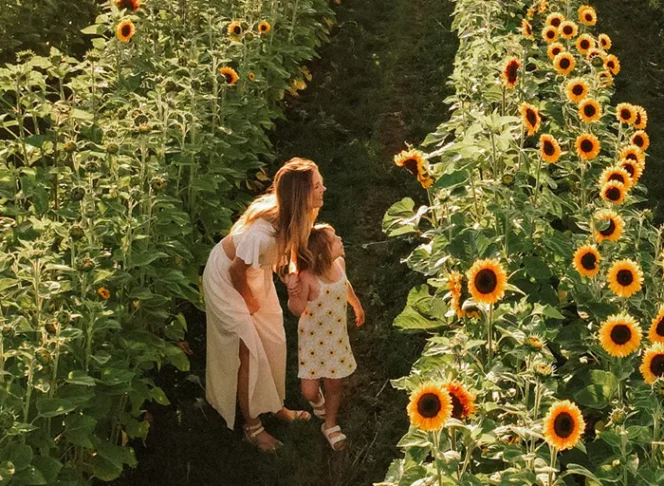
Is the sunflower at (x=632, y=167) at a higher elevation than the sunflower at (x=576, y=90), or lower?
lower

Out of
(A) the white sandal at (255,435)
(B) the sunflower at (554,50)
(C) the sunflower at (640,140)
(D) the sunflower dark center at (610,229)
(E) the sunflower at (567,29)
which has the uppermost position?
(E) the sunflower at (567,29)

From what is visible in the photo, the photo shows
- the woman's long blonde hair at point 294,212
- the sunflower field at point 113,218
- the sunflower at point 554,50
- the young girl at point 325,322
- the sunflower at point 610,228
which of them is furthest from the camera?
the sunflower at point 554,50

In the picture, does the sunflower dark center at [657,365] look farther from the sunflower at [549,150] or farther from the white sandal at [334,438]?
the white sandal at [334,438]

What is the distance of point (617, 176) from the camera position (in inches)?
183

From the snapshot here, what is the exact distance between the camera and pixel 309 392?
5082 mm

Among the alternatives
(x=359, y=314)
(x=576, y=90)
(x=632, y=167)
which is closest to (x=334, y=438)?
(x=359, y=314)

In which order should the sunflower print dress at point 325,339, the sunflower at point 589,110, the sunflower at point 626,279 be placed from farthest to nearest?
the sunflower at point 589,110, the sunflower print dress at point 325,339, the sunflower at point 626,279

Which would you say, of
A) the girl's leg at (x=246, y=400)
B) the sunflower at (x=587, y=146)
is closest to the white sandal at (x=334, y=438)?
the girl's leg at (x=246, y=400)

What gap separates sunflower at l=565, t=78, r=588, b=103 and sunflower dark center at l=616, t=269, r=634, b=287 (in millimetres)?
1550

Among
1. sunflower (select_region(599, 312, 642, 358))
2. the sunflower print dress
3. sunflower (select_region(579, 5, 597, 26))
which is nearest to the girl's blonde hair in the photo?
the sunflower print dress

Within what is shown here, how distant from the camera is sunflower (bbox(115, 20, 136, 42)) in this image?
5.98 metres

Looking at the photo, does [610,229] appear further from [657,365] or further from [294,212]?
[294,212]

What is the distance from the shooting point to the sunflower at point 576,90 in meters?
5.27

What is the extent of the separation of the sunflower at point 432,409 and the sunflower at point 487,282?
60cm
